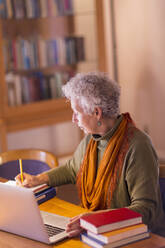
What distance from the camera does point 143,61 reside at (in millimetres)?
4668

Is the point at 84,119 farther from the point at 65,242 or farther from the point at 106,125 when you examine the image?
the point at 65,242

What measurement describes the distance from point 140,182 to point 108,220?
0.39 m

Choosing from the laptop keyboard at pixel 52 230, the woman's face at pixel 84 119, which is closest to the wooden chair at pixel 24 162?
the woman's face at pixel 84 119

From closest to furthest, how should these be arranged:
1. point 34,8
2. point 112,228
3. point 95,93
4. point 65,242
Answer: point 112,228, point 65,242, point 95,93, point 34,8

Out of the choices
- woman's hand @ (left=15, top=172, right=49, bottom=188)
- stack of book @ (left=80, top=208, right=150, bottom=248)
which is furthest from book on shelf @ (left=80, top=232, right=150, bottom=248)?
woman's hand @ (left=15, top=172, right=49, bottom=188)

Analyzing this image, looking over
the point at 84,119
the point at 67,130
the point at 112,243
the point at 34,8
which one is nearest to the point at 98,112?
the point at 84,119

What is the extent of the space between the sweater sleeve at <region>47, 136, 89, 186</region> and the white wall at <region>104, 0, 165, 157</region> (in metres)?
2.59

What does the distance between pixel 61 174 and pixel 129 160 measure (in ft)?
1.55

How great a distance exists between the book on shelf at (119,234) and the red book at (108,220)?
13mm

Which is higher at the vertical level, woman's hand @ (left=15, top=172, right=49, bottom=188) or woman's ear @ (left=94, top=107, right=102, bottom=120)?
woman's ear @ (left=94, top=107, right=102, bottom=120)

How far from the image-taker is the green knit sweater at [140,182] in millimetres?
1665

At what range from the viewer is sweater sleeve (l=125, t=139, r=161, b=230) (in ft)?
5.43

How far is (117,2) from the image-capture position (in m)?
4.80

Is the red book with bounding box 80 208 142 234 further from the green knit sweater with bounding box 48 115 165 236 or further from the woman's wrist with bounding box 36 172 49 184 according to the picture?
the woman's wrist with bounding box 36 172 49 184
